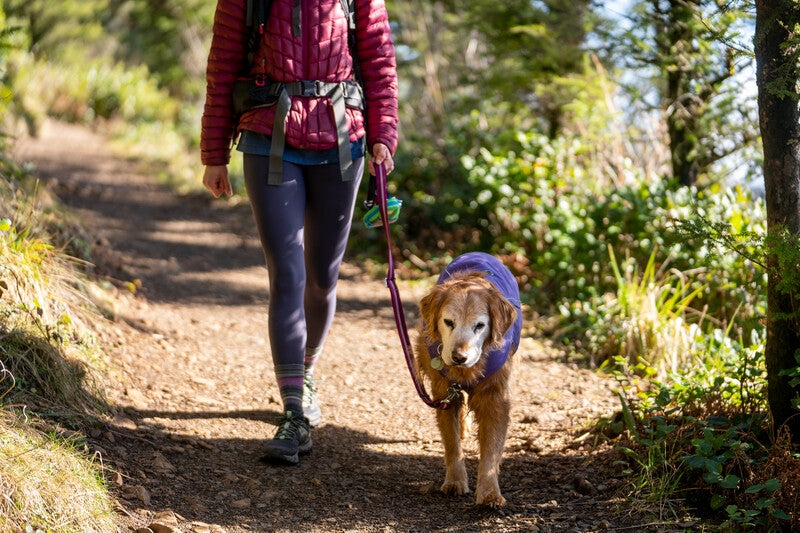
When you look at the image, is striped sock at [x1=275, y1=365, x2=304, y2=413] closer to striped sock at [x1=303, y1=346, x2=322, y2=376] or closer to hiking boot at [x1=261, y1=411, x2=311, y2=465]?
hiking boot at [x1=261, y1=411, x2=311, y2=465]

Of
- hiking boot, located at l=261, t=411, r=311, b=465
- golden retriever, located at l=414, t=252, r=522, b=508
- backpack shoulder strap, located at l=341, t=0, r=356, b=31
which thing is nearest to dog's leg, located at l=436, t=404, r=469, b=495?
golden retriever, located at l=414, t=252, r=522, b=508

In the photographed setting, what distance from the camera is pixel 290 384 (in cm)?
371

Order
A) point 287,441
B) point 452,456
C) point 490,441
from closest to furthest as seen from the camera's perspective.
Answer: point 490,441 < point 452,456 < point 287,441

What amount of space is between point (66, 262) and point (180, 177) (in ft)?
23.0

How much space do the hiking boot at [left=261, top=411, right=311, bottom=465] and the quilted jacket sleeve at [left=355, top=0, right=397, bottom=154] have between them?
4.50 feet

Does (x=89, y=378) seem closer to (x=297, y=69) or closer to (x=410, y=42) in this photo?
(x=297, y=69)

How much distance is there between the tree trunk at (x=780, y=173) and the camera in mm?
3182

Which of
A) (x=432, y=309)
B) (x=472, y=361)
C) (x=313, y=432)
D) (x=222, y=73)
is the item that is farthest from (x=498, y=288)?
(x=222, y=73)

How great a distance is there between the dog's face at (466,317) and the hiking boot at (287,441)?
77 cm

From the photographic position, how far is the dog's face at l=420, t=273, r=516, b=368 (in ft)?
10.6

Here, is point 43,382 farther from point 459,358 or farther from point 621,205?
point 621,205

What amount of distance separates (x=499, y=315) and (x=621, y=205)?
308cm

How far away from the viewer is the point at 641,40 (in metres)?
5.86

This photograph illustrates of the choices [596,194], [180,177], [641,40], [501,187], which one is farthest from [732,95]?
[180,177]
